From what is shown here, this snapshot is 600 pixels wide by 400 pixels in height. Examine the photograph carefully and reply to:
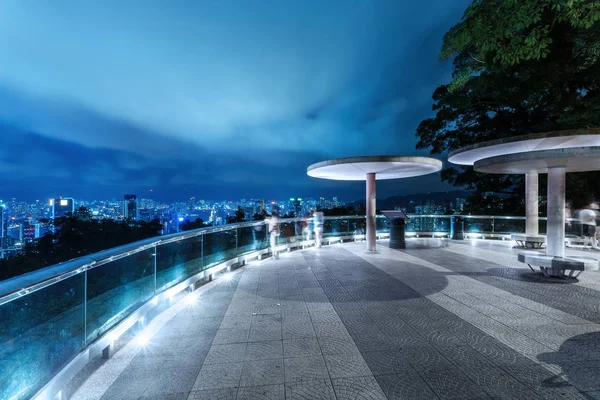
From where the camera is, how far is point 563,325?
15.5 ft

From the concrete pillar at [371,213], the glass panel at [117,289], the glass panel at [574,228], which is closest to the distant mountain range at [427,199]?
the concrete pillar at [371,213]

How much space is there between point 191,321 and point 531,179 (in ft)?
47.6

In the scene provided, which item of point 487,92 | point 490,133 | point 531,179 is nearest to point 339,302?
point 531,179

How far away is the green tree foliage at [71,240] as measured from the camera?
19547 millimetres

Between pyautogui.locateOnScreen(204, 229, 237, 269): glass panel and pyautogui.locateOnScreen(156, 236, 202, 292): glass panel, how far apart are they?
1.24ft

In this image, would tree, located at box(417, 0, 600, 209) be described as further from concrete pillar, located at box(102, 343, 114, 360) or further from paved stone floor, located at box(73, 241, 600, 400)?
concrete pillar, located at box(102, 343, 114, 360)

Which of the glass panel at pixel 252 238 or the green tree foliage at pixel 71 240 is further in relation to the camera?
the green tree foliage at pixel 71 240

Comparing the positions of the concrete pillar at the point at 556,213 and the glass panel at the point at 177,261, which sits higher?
the concrete pillar at the point at 556,213

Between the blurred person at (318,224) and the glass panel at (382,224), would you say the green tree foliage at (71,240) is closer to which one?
the blurred person at (318,224)

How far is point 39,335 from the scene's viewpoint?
303 cm

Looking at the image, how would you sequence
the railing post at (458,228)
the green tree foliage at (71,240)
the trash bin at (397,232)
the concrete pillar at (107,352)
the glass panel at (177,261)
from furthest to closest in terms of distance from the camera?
the green tree foliage at (71,240), the railing post at (458,228), the trash bin at (397,232), the glass panel at (177,261), the concrete pillar at (107,352)

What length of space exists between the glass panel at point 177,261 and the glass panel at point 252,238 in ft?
8.19

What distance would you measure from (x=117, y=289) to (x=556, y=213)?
11.1 metres

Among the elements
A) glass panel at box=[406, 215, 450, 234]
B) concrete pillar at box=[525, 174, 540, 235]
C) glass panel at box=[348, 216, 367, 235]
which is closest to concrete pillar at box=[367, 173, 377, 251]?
glass panel at box=[348, 216, 367, 235]
